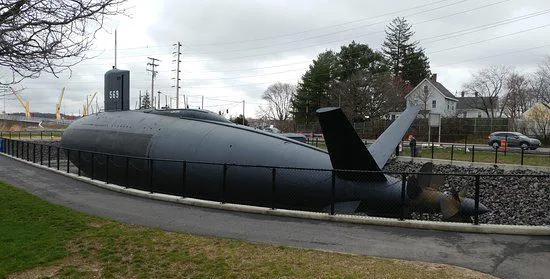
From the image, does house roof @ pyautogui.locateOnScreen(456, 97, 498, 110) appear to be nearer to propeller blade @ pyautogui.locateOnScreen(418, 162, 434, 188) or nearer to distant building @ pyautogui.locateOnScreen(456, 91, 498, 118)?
distant building @ pyautogui.locateOnScreen(456, 91, 498, 118)

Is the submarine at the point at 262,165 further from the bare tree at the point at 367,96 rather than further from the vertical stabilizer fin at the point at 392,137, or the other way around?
the bare tree at the point at 367,96

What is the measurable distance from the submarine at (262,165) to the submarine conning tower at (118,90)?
1872 millimetres

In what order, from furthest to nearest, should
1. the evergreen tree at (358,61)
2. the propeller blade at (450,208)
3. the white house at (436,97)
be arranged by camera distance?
1. the evergreen tree at (358,61)
2. the white house at (436,97)
3. the propeller blade at (450,208)

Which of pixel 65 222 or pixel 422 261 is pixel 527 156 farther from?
pixel 65 222

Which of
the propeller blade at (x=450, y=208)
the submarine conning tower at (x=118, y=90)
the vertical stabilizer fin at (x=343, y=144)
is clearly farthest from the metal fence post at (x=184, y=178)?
the submarine conning tower at (x=118, y=90)

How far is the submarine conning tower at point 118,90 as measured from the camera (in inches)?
841

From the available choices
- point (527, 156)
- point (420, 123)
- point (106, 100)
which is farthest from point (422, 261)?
point (420, 123)

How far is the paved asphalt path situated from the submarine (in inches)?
47.3

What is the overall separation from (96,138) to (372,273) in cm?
1554

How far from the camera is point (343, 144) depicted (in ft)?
35.7

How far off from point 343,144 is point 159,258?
17.1ft

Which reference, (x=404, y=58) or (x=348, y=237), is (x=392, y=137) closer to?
(x=348, y=237)

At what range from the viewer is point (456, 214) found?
10789 millimetres

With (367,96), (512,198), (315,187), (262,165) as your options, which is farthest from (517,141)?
(262,165)
